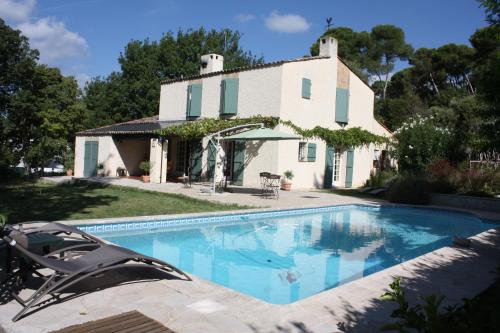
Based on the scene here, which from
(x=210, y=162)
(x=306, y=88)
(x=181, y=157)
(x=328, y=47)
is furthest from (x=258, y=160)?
(x=328, y=47)

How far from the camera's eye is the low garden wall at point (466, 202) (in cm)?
1426

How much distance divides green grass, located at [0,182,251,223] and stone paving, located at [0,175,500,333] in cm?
490

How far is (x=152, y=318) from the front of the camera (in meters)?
3.66

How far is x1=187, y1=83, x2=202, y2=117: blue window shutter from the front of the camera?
20.2m

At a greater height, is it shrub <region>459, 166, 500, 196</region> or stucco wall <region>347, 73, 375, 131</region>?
stucco wall <region>347, 73, 375, 131</region>

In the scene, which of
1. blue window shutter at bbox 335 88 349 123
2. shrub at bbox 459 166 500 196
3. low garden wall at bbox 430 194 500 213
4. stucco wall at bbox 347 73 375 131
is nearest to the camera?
low garden wall at bbox 430 194 500 213

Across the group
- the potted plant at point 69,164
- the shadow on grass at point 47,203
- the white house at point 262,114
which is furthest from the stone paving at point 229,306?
the potted plant at point 69,164

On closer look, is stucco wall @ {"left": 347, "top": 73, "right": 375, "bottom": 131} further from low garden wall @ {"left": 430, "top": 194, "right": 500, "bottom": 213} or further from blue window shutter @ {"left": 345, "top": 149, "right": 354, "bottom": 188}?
low garden wall @ {"left": 430, "top": 194, "right": 500, "bottom": 213}

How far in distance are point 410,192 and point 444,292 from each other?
36.4ft

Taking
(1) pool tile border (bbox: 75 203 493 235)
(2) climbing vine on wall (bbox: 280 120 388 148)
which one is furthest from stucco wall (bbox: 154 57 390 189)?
(1) pool tile border (bbox: 75 203 493 235)

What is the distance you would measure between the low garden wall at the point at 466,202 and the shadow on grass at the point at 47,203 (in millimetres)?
11324

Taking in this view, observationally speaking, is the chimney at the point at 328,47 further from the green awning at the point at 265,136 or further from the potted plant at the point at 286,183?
the green awning at the point at 265,136

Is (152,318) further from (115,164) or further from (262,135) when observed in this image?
(115,164)

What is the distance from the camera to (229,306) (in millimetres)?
4070
